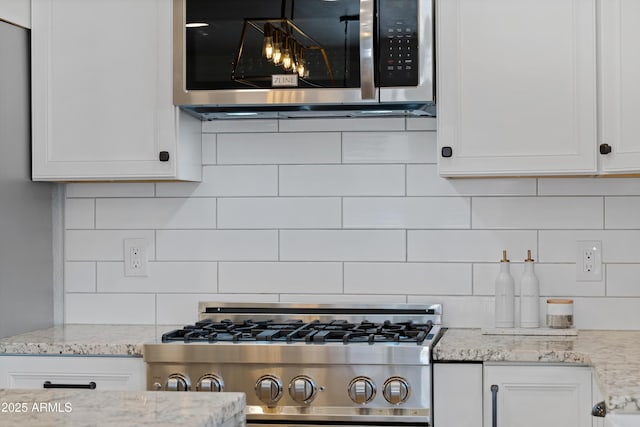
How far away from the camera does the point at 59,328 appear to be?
333 cm

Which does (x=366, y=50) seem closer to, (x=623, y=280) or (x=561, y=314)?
(x=561, y=314)

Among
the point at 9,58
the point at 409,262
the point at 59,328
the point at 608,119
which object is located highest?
the point at 9,58

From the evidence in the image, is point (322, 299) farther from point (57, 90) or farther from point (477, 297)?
point (57, 90)

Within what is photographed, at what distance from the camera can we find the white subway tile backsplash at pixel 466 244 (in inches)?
127

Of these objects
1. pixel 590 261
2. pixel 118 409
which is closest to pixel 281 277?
pixel 590 261

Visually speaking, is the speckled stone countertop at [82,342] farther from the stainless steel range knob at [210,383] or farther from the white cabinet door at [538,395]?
the white cabinet door at [538,395]

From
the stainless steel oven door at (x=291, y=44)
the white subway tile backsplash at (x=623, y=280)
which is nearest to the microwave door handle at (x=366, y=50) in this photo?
the stainless steel oven door at (x=291, y=44)

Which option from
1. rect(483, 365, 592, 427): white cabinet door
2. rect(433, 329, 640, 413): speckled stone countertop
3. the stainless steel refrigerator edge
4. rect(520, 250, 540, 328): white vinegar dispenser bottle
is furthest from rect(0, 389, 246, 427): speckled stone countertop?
rect(520, 250, 540, 328): white vinegar dispenser bottle

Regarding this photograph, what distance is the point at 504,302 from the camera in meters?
3.12

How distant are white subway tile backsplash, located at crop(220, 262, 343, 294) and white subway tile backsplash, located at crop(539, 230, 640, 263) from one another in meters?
0.75

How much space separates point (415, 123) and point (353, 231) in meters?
0.45

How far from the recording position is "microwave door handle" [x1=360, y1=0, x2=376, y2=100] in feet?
9.73

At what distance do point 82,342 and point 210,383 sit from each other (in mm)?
467

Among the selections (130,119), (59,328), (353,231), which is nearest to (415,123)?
(353,231)
